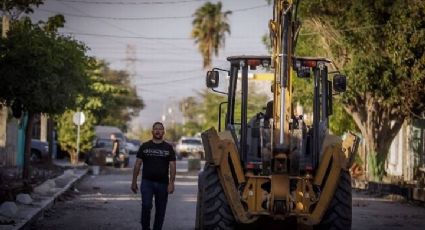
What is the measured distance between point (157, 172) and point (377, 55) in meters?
19.1

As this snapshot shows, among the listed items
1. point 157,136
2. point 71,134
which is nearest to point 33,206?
point 157,136

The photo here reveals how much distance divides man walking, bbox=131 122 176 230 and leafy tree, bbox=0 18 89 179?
1210 cm

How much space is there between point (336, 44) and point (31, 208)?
17.0 m

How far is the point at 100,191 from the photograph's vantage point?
2927cm

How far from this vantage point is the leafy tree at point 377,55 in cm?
2992

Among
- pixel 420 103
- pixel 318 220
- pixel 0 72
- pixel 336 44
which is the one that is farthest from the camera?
pixel 336 44

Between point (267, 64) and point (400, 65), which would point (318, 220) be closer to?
point (267, 64)

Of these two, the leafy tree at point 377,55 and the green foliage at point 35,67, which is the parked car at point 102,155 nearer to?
the leafy tree at point 377,55

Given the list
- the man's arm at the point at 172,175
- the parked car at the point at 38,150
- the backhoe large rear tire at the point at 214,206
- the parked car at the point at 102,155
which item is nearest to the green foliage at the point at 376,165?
the parked car at the point at 102,155

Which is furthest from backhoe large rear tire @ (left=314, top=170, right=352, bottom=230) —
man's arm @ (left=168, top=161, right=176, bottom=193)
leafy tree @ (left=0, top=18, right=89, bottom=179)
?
leafy tree @ (left=0, top=18, right=89, bottom=179)

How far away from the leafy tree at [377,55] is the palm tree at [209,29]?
40647 millimetres

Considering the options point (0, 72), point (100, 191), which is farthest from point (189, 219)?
point (100, 191)

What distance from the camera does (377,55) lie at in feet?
104

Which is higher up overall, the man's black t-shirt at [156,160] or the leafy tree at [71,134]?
the leafy tree at [71,134]
